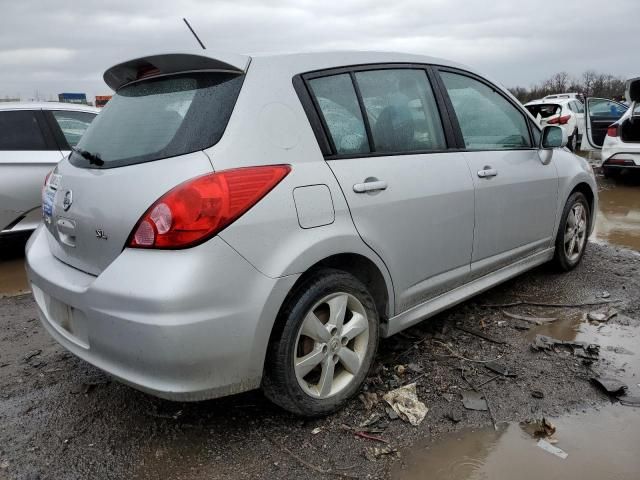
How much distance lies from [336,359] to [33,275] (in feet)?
5.10

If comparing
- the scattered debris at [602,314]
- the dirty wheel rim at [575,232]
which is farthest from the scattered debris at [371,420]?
the dirty wheel rim at [575,232]

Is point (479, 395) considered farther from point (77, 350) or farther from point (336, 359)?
point (77, 350)

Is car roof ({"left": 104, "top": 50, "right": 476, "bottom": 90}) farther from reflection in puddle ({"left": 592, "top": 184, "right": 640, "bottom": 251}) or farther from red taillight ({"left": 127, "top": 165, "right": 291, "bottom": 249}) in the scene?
reflection in puddle ({"left": 592, "top": 184, "right": 640, "bottom": 251})

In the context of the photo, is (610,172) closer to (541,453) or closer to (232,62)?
(541,453)

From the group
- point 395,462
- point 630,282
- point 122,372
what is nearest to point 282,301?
point 122,372

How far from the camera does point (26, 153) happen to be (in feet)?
17.4

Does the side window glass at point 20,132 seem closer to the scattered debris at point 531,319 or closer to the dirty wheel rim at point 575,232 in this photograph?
the scattered debris at point 531,319

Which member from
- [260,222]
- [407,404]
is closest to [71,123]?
[260,222]

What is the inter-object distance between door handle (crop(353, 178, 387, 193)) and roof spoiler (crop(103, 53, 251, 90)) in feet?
2.35

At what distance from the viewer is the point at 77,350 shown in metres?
2.33

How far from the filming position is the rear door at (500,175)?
324cm

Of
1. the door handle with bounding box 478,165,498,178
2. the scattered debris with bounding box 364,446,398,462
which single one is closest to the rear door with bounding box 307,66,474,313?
the door handle with bounding box 478,165,498,178

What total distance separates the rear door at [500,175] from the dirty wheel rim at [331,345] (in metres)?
1.06

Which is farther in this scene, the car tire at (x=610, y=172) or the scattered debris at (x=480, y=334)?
the car tire at (x=610, y=172)
